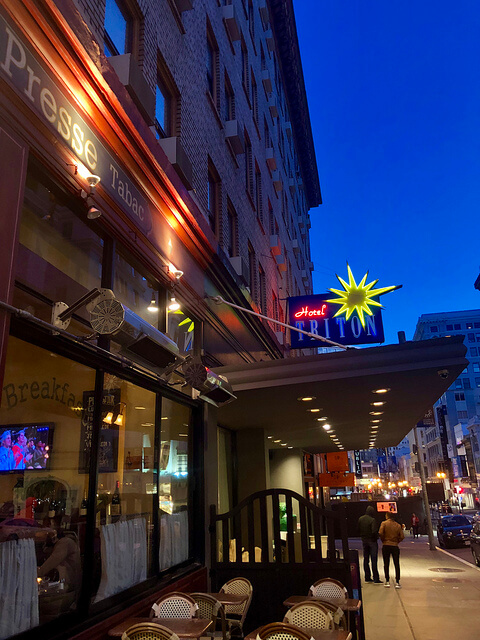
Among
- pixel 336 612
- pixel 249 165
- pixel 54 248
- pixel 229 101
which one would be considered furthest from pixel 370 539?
pixel 229 101

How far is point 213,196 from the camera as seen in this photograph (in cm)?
1379

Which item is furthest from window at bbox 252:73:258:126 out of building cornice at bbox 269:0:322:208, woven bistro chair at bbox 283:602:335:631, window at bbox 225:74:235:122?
woven bistro chair at bbox 283:602:335:631

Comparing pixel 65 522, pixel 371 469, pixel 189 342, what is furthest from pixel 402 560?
pixel 371 469

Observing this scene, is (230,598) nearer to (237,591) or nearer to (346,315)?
(237,591)

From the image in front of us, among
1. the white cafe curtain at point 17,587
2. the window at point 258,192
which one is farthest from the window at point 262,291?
the white cafe curtain at point 17,587

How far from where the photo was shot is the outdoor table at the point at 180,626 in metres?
5.45

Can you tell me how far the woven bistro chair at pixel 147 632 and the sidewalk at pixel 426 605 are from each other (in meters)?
4.94

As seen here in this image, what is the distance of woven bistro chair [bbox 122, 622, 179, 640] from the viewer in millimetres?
4910

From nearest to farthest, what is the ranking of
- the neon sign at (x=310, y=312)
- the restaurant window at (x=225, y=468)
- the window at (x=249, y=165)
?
the restaurant window at (x=225, y=468), the neon sign at (x=310, y=312), the window at (x=249, y=165)

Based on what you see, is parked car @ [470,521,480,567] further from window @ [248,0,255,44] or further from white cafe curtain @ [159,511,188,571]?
window @ [248,0,255,44]

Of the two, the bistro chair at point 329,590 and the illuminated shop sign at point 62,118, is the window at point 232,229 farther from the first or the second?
the bistro chair at point 329,590

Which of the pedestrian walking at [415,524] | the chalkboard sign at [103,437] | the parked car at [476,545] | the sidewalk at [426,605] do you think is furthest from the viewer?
the pedestrian walking at [415,524]

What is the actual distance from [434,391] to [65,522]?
8356 millimetres

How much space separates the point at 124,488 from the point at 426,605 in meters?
7.36
